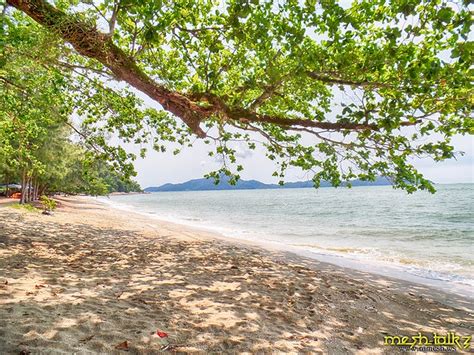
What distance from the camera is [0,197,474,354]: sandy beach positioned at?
3725mm

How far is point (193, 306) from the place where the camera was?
5.08 metres

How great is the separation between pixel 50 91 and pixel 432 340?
32.1 feet

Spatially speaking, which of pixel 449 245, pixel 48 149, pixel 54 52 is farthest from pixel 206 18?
pixel 48 149

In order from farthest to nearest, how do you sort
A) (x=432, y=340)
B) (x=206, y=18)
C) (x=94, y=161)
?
(x=94, y=161) < (x=206, y=18) < (x=432, y=340)

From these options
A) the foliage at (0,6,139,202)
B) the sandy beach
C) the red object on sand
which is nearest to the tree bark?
the foliage at (0,6,139,202)

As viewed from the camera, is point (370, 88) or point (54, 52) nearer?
point (54, 52)

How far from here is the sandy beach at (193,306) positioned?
3725 mm

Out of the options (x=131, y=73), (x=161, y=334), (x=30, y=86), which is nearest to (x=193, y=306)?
(x=161, y=334)

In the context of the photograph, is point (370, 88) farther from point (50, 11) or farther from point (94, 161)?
point (94, 161)

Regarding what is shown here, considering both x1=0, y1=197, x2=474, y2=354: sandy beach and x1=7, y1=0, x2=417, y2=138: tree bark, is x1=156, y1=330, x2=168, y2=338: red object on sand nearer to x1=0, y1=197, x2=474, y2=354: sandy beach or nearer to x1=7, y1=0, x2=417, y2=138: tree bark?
x1=0, y1=197, x2=474, y2=354: sandy beach

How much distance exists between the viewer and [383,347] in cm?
435

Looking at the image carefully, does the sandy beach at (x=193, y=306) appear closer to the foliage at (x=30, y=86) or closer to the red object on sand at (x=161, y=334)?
the red object on sand at (x=161, y=334)

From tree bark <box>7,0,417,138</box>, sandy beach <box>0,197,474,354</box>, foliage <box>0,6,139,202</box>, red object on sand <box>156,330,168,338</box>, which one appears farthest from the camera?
foliage <box>0,6,139,202</box>

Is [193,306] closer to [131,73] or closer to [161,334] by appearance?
[161,334]
